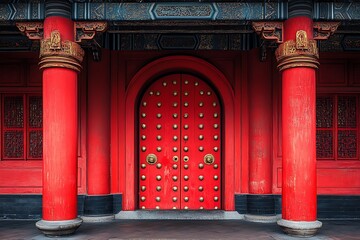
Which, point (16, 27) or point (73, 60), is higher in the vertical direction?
point (16, 27)

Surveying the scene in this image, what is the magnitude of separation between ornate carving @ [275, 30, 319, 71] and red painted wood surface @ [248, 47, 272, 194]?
1.81 meters

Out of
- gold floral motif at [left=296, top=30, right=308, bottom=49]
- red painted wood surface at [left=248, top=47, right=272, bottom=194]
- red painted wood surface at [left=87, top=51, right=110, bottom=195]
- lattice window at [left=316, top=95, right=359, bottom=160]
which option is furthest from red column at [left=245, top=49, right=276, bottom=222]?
red painted wood surface at [left=87, top=51, right=110, bottom=195]

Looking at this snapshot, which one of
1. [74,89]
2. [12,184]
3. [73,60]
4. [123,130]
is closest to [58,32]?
[73,60]

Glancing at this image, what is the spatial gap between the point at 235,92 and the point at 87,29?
351cm

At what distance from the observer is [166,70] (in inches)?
382

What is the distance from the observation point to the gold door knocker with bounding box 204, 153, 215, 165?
9742 mm

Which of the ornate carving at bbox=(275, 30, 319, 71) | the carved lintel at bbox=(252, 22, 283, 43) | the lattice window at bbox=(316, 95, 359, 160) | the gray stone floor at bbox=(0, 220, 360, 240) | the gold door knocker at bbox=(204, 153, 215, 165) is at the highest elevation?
the carved lintel at bbox=(252, 22, 283, 43)

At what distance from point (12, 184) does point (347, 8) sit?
7.41 metres

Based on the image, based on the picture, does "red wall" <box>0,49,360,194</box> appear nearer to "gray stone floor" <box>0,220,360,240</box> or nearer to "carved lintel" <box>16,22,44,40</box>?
"gray stone floor" <box>0,220,360,240</box>

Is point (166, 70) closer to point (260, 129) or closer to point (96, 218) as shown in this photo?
point (260, 129)

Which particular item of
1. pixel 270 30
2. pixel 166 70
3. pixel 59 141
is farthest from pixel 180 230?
pixel 270 30

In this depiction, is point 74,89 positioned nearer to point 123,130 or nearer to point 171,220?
point 123,130

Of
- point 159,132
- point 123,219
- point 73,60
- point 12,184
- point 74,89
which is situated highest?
point 73,60

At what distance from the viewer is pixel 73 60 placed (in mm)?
7617
